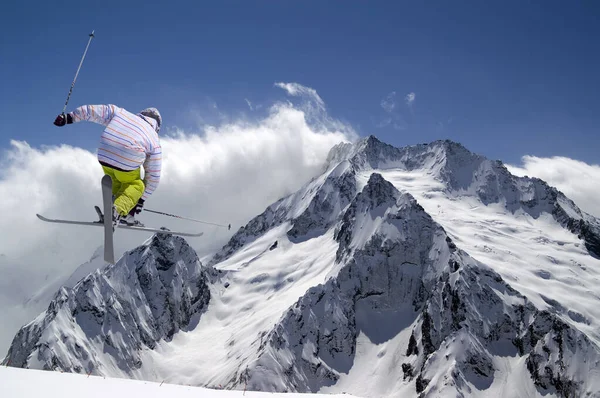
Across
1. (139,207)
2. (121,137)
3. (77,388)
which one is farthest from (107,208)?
(77,388)

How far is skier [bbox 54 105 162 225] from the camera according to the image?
38.3 ft

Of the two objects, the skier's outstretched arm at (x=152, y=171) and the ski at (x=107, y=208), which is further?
the skier's outstretched arm at (x=152, y=171)

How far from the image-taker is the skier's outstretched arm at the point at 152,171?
1262 cm

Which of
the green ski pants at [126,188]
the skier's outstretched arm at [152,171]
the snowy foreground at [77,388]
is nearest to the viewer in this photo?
the snowy foreground at [77,388]

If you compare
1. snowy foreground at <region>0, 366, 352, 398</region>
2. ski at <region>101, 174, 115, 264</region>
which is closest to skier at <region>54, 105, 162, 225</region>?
ski at <region>101, 174, 115, 264</region>

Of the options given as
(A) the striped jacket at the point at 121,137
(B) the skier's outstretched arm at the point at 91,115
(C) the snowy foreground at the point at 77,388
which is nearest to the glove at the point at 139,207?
(A) the striped jacket at the point at 121,137

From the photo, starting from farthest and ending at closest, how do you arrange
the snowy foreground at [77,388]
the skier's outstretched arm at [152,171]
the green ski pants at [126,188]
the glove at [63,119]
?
the skier's outstretched arm at [152,171] → the green ski pants at [126,188] → the glove at [63,119] → the snowy foreground at [77,388]

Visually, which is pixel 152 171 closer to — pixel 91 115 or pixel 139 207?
pixel 139 207

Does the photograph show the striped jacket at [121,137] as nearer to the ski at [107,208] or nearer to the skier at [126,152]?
the skier at [126,152]

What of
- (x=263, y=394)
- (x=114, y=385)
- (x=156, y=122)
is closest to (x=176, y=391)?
(x=114, y=385)

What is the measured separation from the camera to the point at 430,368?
193250 millimetres

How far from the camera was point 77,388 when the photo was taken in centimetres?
1178

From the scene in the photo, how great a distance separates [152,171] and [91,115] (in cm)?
202

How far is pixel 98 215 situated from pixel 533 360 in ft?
684
